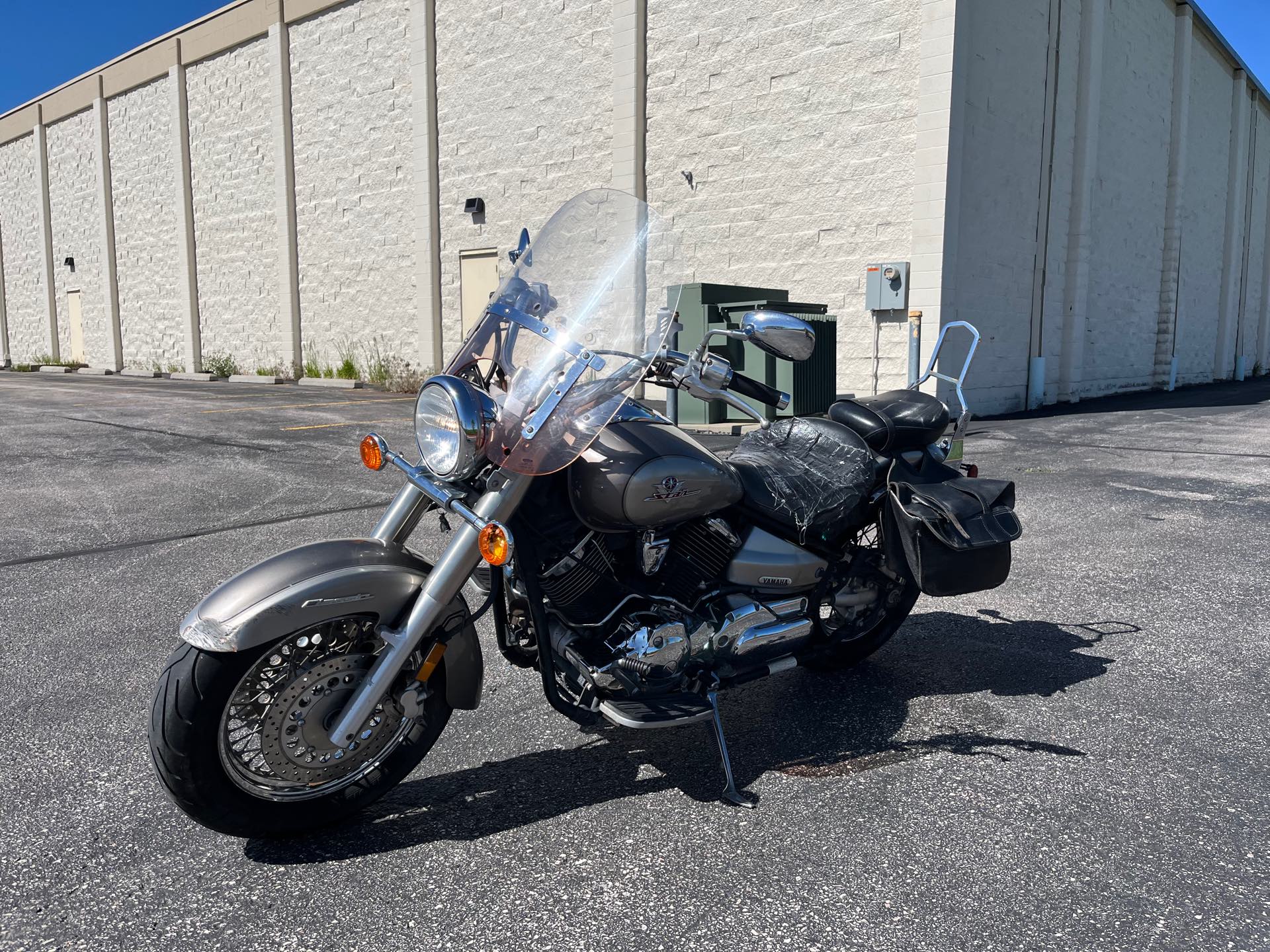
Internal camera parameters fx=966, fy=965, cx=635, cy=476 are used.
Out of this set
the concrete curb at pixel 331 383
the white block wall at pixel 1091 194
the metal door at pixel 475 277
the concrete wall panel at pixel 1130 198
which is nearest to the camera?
the white block wall at pixel 1091 194

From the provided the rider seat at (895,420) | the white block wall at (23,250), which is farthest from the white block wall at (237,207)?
the rider seat at (895,420)

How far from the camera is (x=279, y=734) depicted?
2.57 m

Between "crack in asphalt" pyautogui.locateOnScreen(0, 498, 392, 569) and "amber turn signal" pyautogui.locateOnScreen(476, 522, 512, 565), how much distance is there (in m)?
4.37

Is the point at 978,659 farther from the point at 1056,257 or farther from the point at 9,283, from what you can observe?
the point at 9,283

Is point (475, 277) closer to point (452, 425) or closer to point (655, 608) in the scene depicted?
point (655, 608)

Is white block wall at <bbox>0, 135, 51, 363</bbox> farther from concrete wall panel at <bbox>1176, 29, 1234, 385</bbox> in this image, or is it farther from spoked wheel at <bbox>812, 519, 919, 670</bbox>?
spoked wheel at <bbox>812, 519, 919, 670</bbox>

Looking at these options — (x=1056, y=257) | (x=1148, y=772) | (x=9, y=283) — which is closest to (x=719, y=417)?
(x=1056, y=257)

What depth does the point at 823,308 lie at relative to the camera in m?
13.1

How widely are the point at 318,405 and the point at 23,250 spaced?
23640 mm

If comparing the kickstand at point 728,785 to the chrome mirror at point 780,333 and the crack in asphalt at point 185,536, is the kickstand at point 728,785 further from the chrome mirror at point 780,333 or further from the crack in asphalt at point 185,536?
the crack in asphalt at point 185,536

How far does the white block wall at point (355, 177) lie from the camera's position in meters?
20.1

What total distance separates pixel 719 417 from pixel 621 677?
30.0 ft

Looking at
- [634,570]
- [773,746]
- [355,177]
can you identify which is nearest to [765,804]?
[773,746]

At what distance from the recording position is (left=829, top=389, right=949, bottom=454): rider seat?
145 inches
